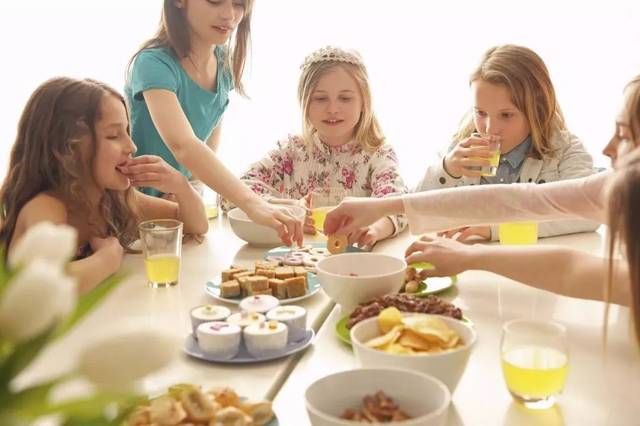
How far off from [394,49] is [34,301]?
2.53m

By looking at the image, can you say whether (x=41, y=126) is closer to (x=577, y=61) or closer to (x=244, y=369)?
(x=244, y=369)

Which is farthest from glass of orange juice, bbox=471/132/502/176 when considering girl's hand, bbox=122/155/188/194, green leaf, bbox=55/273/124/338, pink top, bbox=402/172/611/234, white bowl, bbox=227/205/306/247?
green leaf, bbox=55/273/124/338

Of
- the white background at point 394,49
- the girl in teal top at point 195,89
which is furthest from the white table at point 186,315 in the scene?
the white background at point 394,49

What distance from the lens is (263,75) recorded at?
305cm

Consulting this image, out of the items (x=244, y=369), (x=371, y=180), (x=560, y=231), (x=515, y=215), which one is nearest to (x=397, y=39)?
(x=371, y=180)

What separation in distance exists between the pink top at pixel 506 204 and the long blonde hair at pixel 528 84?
62cm

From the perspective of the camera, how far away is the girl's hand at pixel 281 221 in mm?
1819

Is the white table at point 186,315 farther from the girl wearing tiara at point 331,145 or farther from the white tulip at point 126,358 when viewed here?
the girl wearing tiara at point 331,145

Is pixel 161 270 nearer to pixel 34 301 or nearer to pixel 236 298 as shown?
pixel 236 298

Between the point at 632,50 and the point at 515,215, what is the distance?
58.2 inches

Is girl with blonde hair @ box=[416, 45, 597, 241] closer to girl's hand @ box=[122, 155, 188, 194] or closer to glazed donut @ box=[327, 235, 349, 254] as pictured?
glazed donut @ box=[327, 235, 349, 254]

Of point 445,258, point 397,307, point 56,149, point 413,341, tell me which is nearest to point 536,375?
point 413,341

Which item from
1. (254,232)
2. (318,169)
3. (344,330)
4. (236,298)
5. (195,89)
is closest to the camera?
(344,330)

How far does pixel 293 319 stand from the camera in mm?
1280
